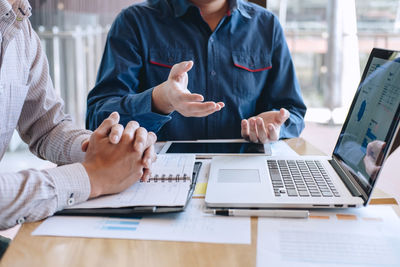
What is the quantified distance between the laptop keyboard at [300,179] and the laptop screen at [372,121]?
6 cm

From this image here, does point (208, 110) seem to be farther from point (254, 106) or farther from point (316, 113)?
point (316, 113)

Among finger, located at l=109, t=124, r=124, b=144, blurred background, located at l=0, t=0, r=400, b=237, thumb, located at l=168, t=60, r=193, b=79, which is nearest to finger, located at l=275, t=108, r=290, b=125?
thumb, located at l=168, t=60, r=193, b=79

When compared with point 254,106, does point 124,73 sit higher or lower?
higher

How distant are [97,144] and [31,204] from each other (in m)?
0.19

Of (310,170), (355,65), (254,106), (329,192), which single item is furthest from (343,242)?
(355,65)

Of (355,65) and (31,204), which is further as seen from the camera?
(355,65)

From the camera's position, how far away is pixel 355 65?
3166 millimetres

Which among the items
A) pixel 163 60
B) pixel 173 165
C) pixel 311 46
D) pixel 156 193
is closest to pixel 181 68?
pixel 173 165

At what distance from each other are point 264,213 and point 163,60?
933 millimetres

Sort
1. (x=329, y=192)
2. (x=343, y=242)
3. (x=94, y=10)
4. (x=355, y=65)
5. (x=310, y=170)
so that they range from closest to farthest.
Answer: (x=343, y=242) → (x=329, y=192) → (x=310, y=170) → (x=94, y=10) → (x=355, y=65)

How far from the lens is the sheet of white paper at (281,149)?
1.12 meters

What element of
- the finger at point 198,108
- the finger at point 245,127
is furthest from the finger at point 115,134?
the finger at point 245,127

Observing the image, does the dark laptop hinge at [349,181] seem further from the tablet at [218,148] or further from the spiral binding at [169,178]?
the spiral binding at [169,178]

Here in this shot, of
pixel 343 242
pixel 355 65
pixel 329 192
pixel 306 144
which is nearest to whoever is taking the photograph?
pixel 343 242
